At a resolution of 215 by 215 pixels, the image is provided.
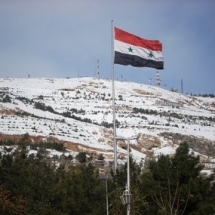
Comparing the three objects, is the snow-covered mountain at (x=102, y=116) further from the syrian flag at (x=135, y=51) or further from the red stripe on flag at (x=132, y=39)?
the red stripe on flag at (x=132, y=39)

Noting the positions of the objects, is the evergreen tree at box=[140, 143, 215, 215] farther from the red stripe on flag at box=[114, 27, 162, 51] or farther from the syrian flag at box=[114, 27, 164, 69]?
the red stripe on flag at box=[114, 27, 162, 51]

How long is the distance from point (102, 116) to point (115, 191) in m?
66.4

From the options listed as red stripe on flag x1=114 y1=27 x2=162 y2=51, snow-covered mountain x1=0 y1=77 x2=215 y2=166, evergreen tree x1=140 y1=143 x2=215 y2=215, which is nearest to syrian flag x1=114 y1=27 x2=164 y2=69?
red stripe on flag x1=114 y1=27 x2=162 y2=51

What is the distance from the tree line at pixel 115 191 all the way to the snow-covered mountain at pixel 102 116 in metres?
34.2

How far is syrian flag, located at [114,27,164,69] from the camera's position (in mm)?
21906

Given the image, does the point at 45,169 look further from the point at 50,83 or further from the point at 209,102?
the point at 209,102

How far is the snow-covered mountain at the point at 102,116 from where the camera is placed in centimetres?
6600

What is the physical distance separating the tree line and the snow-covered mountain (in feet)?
112

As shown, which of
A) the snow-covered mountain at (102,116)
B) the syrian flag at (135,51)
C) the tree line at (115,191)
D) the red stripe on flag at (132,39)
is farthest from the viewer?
the snow-covered mountain at (102,116)

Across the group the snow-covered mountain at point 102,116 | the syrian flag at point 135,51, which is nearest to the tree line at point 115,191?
the syrian flag at point 135,51

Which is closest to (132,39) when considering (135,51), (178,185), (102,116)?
(135,51)

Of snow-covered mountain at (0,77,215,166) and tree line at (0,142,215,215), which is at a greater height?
snow-covered mountain at (0,77,215,166)

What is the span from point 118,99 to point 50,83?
25.3 m

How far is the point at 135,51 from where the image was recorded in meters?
22.1
